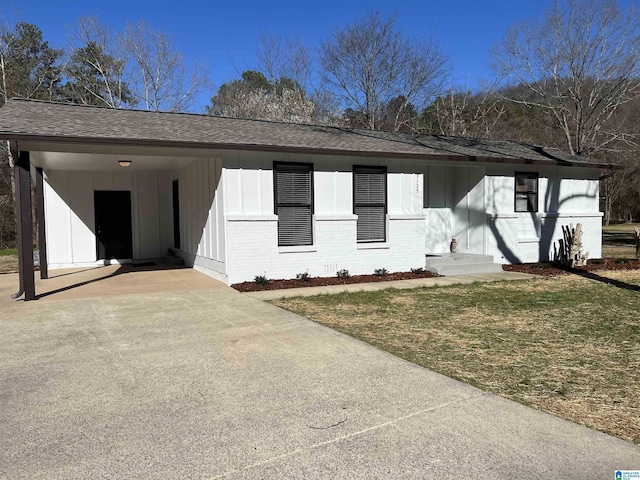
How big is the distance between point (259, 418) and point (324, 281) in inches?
280

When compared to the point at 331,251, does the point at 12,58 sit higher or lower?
higher

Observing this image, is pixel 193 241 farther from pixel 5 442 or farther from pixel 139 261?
pixel 5 442

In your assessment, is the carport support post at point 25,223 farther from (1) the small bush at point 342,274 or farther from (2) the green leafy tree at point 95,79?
(2) the green leafy tree at point 95,79

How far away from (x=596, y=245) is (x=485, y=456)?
14.6 meters

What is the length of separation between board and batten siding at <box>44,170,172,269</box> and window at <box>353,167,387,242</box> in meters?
6.32

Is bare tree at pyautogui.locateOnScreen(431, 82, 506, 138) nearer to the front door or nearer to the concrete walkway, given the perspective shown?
the concrete walkway

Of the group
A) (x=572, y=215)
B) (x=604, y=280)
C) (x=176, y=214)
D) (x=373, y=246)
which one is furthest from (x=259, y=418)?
(x=572, y=215)

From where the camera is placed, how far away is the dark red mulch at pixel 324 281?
9742 mm

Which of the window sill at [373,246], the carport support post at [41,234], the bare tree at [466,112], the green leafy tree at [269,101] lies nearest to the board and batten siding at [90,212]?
the carport support post at [41,234]

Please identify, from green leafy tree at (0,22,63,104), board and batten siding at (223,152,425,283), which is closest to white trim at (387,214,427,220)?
board and batten siding at (223,152,425,283)

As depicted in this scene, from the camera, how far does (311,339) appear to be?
5.70 m

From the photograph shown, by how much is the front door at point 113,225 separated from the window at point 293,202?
5.83m

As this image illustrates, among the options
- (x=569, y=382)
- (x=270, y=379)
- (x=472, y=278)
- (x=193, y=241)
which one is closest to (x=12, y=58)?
(x=193, y=241)

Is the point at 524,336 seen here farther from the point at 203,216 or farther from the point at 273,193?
the point at 203,216
